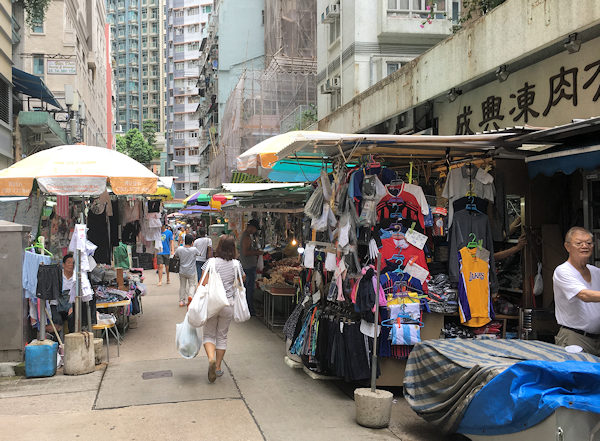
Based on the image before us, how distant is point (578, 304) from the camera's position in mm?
5199

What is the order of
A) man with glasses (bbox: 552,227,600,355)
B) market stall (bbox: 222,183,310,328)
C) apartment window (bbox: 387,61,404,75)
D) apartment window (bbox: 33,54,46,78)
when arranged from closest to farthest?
man with glasses (bbox: 552,227,600,355) < market stall (bbox: 222,183,310,328) < apartment window (bbox: 387,61,404,75) < apartment window (bbox: 33,54,46,78)

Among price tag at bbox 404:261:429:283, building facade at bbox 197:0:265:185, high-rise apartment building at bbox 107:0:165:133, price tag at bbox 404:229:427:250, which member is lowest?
price tag at bbox 404:261:429:283

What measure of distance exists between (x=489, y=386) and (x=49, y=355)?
18.7 feet

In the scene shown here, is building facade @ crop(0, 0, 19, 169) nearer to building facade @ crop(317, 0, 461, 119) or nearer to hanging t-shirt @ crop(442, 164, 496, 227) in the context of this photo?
building facade @ crop(317, 0, 461, 119)

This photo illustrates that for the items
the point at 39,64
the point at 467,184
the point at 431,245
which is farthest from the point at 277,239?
the point at 39,64

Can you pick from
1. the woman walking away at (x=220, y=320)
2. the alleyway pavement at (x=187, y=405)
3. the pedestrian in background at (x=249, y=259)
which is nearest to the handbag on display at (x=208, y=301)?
the woman walking away at (x=220, y=320)

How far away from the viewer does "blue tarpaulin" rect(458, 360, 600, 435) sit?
13.0 ft

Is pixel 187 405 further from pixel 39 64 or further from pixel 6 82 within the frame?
pixel 39 64

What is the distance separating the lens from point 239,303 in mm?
7434

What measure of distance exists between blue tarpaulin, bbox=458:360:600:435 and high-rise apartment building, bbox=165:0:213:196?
286 feet

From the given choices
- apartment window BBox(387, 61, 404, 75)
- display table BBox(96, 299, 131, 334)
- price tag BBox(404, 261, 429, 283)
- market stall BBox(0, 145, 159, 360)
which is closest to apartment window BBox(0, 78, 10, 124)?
market stall BBox(0, 145, 159, 360)

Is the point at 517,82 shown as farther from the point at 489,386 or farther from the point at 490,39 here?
the point at 489,386

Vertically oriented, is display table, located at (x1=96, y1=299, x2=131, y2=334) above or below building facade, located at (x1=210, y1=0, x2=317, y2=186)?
below

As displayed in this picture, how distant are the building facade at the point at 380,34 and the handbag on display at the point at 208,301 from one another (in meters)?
14.0
